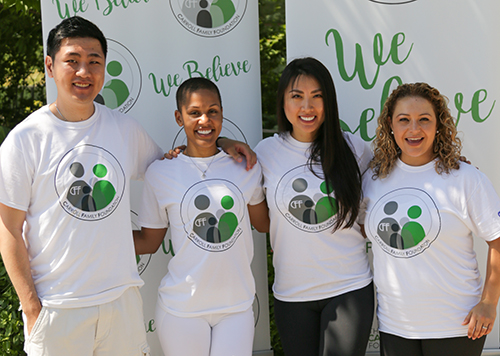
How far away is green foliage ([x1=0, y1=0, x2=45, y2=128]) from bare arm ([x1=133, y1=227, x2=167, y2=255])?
A: 9.31 feet

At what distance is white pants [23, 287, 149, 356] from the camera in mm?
2146

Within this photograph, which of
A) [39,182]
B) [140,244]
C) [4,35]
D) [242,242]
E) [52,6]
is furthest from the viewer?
[4,35]

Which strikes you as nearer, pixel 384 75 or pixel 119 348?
pixel 119 348

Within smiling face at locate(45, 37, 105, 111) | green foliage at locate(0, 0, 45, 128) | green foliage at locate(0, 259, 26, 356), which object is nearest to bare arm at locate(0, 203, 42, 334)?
smiling face at locate(45, 37, 105, 111)

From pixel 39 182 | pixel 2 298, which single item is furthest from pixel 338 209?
pixel 2 298

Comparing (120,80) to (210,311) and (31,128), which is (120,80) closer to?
(31,128)

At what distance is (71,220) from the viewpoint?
2199mm

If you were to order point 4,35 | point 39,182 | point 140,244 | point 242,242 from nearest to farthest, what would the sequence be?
point 39,182
point 242,242
point 140,244
point 4,35

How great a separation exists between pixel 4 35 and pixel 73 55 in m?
2.99

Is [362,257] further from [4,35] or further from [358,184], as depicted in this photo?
[4,35]

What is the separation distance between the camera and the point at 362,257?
2615 millimetres

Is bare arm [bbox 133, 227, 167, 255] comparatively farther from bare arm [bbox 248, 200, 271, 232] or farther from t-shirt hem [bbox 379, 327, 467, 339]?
t-shirt hem [bbox 379, 327, 467, 339]

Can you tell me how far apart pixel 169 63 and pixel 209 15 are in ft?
1.24

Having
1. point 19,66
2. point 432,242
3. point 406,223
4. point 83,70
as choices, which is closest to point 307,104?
point 406,223
